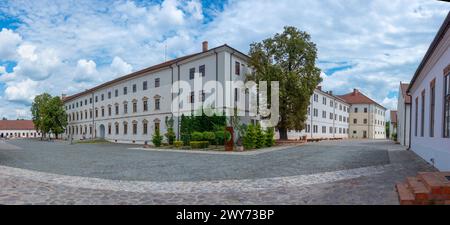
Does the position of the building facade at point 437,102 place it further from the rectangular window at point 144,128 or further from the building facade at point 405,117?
the rectangular window at point 144,128

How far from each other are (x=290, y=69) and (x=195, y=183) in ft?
77.1

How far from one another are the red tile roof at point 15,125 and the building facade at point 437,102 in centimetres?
11714

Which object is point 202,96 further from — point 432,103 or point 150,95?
point 432,103

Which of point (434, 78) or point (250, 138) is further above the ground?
point (434, 78)

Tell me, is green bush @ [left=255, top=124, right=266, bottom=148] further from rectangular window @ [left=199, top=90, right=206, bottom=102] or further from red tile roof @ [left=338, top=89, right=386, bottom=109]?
red tile roof @ [left=338, top=89, right=386, bottom=109]

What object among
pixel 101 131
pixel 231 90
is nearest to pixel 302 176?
pixel 231 90

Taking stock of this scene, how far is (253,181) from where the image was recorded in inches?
324

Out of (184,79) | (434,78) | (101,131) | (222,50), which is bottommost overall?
(101,131)

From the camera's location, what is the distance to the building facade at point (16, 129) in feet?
324

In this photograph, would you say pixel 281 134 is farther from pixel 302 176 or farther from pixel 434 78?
pixel 302 176

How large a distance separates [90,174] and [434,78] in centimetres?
1276

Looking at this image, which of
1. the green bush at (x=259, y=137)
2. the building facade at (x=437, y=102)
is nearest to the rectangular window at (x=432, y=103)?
the building facade at (x=437, y=102)

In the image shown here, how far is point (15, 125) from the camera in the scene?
101438 millimetres

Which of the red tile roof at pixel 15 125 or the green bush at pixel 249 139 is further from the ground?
the green bush at pixel 249 139
